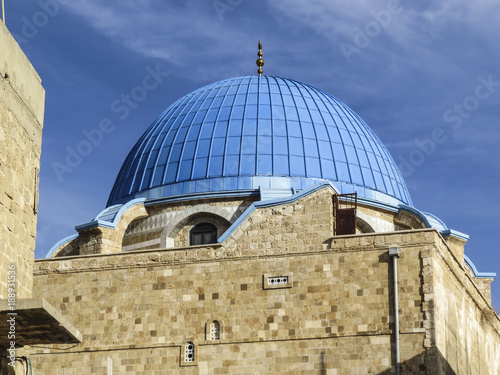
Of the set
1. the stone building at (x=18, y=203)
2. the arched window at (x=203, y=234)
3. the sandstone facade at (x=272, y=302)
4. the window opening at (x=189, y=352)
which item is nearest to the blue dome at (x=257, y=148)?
the arched window at (x=203, y=234)

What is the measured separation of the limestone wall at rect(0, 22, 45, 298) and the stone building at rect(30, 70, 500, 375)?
8.18 metres

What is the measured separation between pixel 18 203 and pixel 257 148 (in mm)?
13379

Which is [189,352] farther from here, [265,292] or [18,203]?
[18,203]

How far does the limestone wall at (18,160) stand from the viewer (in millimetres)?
9727

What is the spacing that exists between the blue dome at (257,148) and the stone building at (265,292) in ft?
0.49

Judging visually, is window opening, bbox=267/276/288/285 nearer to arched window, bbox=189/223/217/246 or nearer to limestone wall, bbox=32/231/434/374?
limestone wall, bbox=32/231/434/374

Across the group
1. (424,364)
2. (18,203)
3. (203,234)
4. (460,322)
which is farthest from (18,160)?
(203,234)

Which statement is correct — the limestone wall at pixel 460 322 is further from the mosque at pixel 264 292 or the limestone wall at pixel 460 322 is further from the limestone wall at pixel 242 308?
the limestone wall at pixel 242 308

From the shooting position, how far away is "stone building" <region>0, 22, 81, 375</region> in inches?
373

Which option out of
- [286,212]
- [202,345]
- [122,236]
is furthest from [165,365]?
[122,236]

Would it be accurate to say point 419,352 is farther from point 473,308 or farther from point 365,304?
point 473,308

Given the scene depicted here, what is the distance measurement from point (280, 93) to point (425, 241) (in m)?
8.65

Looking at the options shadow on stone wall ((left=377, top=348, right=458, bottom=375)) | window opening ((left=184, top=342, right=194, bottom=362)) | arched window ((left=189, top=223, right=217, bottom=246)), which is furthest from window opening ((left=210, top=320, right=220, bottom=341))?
arched window ((left=189, top=223, right=217, bottom=246))

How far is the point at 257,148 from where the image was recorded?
75.8 ft
